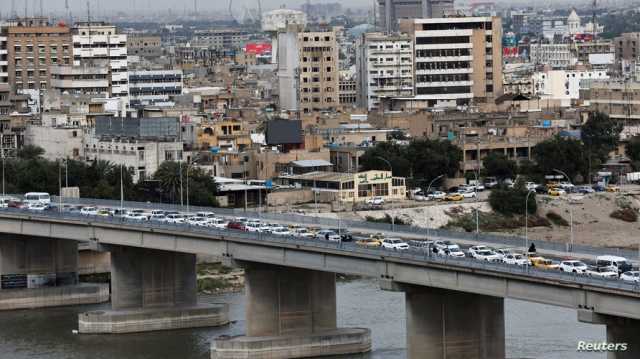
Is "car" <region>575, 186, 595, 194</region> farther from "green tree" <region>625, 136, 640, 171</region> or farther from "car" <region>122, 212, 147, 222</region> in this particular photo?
"car" <region>122, 212, 147, 222</region>

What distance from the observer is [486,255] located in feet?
184

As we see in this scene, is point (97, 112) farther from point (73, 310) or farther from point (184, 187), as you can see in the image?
point (73, 310)

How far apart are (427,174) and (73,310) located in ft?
116

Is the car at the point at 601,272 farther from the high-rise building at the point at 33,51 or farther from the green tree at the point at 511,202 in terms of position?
the high-rise building at the point at 33,51

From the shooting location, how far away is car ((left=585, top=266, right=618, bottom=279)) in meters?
51.1

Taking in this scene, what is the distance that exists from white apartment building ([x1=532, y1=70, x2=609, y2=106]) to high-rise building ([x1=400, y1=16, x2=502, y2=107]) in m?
11.7

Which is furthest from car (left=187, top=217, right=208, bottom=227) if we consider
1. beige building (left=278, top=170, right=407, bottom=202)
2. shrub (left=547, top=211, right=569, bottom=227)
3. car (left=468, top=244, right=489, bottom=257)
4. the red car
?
shrub (left=547, top=211, right=569, bottom=227)

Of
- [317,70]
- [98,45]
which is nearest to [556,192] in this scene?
[317,70]

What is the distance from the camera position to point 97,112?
4695 inches

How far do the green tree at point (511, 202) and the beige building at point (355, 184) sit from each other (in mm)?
4503

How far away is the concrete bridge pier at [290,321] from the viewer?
2393 inches

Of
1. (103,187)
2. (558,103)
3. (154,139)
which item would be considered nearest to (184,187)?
(103,187)

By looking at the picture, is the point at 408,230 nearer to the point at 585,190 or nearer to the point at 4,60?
the point at 585,190

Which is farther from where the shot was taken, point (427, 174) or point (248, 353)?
point (427, 174)
